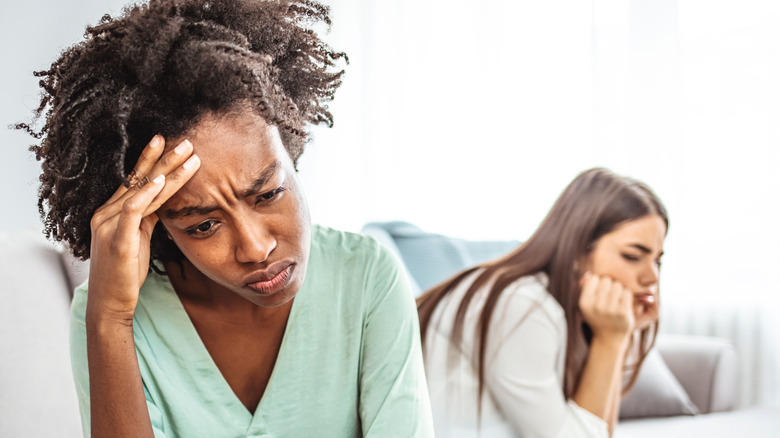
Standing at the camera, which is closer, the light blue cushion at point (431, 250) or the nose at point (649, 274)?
the nose at point (649, 274)

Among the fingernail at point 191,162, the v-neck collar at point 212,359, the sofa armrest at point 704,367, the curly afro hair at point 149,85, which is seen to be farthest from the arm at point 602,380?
the fingernail at point 191,162

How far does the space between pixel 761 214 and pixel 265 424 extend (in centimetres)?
111

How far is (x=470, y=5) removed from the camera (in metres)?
1.67

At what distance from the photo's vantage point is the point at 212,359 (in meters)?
0.91

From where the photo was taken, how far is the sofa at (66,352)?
1121mm

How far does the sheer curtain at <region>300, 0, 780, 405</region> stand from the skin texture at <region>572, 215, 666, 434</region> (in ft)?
0.53

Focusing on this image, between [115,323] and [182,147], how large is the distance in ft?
0.79

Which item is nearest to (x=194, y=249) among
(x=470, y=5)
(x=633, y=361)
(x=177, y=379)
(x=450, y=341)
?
(x=177, y=379)

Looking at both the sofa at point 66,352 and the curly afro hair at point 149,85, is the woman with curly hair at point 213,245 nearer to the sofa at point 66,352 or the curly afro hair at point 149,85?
the curly afro hair at point 149,85

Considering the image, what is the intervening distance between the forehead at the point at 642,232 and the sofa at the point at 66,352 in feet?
0.86

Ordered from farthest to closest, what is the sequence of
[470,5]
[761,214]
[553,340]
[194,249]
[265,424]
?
[470,5] → [761,214] → [553,340] → [265,424] → [194,249]

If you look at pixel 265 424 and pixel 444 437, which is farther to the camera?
pixel 444 437

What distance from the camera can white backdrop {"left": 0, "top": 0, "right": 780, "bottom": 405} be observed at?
138 cm

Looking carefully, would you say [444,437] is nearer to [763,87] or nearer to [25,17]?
[763,87]
